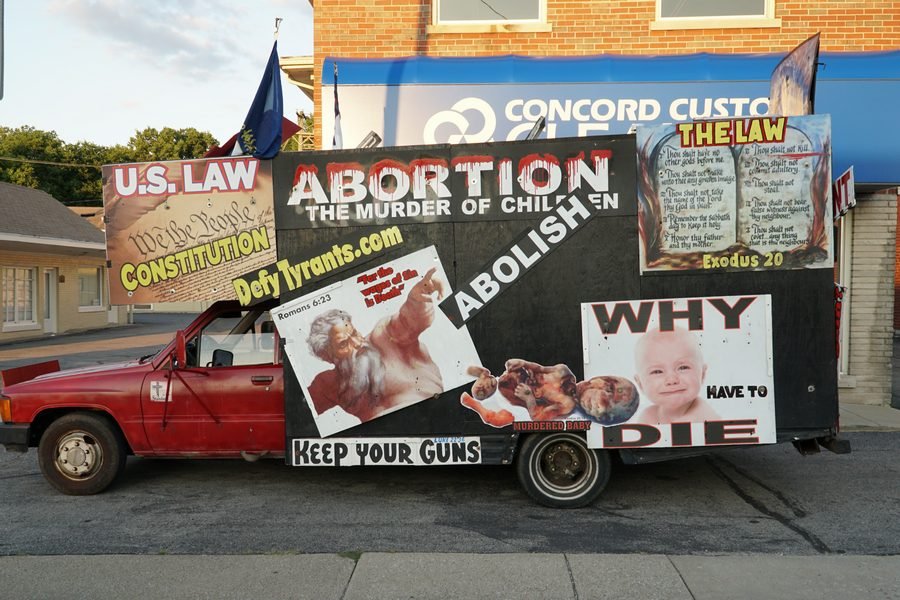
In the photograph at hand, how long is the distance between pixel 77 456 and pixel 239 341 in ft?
5.56

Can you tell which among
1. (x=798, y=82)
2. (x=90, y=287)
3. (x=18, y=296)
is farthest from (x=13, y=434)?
(x=90, y=287)

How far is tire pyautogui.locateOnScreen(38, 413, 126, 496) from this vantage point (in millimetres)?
6254

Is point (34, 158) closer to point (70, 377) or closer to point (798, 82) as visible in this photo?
point (70, 377)

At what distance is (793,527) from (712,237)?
2224 mm

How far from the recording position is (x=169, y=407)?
20.2 ft

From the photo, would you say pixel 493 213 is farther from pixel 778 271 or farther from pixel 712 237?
pixel 778 271

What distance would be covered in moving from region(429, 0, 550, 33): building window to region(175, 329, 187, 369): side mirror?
6693mm

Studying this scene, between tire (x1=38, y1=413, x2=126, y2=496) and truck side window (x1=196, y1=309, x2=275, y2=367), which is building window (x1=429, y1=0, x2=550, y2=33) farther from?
tire (x1=38, y1=413, x2=126, y2=496)

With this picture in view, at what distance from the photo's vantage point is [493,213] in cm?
568

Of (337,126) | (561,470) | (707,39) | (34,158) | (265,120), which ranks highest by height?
(34,158)

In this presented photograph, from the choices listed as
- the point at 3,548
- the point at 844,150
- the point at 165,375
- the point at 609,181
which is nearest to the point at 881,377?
the point at 844,150

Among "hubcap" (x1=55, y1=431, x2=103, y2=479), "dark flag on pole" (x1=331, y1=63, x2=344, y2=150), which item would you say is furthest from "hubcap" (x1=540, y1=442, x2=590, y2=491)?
"dark flag on pole" (x1=331, y1=63, x2=344, y2=150)

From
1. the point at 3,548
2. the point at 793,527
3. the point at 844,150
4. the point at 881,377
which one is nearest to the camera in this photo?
the point at 3,548

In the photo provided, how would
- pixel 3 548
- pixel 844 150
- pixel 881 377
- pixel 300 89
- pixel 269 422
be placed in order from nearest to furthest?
pixel 3 548 < pixel 269 422 < pixel 844 150 < pixel 881 377 < pixel 300 89
